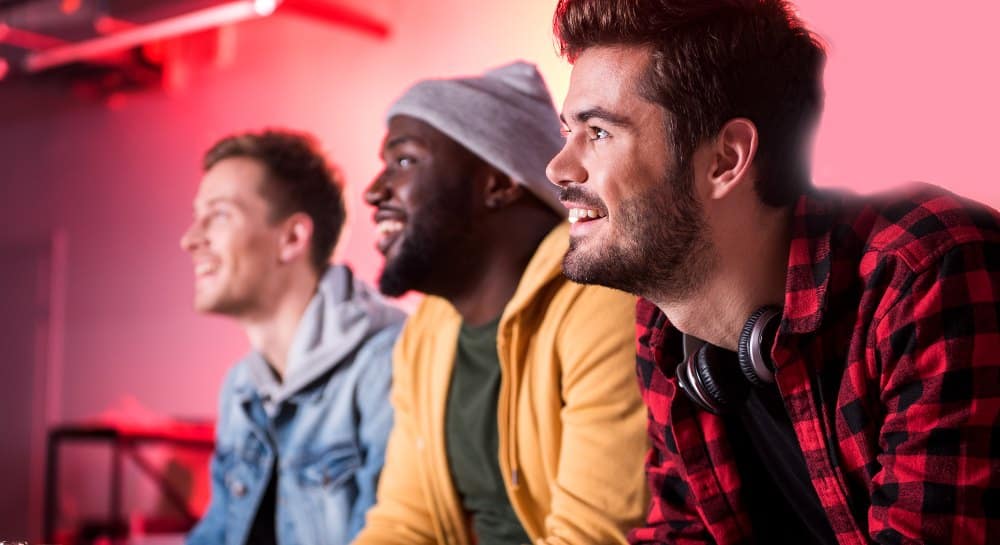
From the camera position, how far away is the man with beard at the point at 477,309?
1.76 m

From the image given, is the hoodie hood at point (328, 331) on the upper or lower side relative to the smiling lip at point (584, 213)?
lower

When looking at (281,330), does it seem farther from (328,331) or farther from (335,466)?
(335,466)

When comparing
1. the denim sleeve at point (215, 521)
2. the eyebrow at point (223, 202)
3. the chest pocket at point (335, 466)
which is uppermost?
the eyebrow at point (223, 202)

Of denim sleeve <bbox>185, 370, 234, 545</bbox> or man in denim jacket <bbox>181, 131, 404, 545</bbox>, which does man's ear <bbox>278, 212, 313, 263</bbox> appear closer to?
man in denim jacket <bbox>181, 131, 404, 545</bbox>

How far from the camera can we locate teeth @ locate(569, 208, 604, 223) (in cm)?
139

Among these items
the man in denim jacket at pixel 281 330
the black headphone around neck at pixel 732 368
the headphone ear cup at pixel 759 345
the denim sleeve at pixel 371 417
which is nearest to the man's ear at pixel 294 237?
the man in denim jacket at pixel 281 330

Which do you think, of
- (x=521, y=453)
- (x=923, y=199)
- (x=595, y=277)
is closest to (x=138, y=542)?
(x=521, y=453)

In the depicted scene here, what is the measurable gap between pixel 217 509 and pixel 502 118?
3.64ft

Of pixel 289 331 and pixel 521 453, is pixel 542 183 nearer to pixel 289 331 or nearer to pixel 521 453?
pixel 521 453

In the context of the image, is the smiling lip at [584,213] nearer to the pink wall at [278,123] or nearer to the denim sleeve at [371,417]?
the pink wall at [278,123]

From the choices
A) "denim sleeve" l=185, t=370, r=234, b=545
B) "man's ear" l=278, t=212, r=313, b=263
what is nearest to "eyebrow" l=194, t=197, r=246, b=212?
"man's ear" l=278, t=212, r=313, b=263

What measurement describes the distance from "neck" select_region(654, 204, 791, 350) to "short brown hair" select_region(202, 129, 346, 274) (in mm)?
1260

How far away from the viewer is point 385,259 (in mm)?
2006

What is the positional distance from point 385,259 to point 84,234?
107 inches
